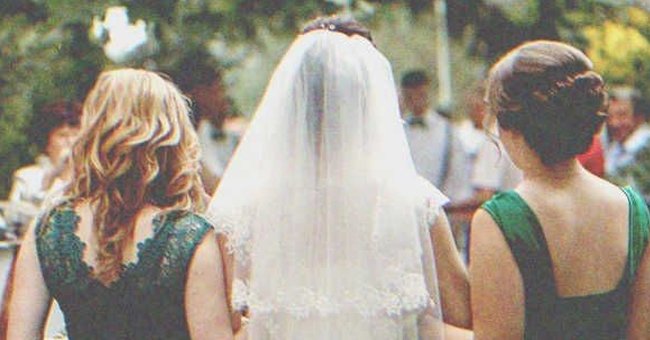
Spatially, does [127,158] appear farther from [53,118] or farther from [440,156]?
[440,156]

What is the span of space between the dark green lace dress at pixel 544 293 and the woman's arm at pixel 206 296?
87 centimetres

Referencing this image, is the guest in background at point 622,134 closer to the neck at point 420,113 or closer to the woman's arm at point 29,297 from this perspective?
the neck at point 420,113

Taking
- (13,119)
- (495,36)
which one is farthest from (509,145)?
(13,119)

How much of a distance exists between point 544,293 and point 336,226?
0.68m

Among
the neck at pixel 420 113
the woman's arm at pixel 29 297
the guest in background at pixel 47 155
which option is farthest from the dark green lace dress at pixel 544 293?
the neck at pixel 420 113

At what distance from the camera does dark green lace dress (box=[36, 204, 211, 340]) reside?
5688mm

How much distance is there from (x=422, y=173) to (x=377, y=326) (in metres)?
7.48

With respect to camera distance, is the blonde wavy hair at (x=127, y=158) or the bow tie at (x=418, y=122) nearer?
the blonde wavy hair at (x=127, y=158)

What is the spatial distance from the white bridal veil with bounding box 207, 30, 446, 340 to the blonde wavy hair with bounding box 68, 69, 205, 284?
23cm

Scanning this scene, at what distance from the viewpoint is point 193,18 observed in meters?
10.1

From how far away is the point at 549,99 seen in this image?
552 cm

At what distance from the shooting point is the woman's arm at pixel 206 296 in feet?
18.6

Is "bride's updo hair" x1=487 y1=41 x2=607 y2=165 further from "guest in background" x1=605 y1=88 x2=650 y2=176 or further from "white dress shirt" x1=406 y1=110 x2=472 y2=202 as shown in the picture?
"guest in background" x1=605 y1=88 x2=650 y2=176

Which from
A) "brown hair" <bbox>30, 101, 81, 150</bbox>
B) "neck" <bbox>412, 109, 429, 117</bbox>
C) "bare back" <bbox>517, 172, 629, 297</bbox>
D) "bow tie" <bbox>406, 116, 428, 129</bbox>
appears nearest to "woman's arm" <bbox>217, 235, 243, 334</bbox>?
"bare back" <bbox>517, 172, 629, 297</bbox>
